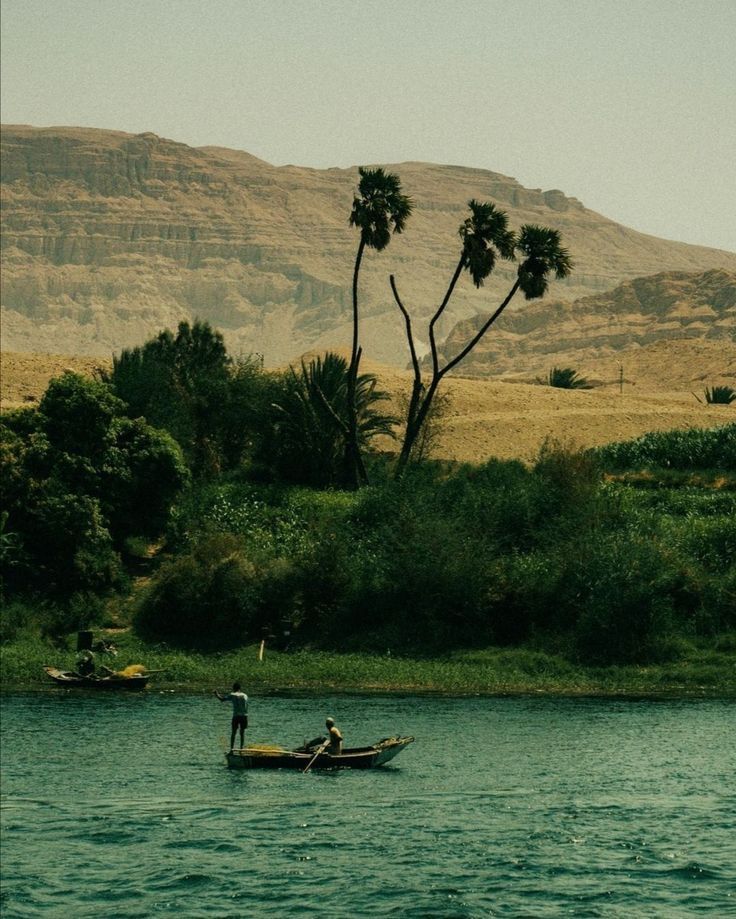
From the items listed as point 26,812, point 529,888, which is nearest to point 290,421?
point 26,812

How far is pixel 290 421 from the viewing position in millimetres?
65938

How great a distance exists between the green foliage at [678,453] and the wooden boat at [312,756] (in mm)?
34551

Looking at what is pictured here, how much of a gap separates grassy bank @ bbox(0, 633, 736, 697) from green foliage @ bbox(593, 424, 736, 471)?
786 inches

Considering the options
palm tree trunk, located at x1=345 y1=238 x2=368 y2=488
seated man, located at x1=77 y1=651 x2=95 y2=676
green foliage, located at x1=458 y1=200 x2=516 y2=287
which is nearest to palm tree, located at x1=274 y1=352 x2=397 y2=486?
palm tree trunk, located at x1=345 y1=238 x2=368 y2=488

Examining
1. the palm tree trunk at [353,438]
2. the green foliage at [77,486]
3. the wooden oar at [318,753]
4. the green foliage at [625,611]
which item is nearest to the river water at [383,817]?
the wooden oar at [318,753]

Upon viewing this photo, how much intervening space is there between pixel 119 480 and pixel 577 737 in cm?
2365

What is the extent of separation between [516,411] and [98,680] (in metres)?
48.4

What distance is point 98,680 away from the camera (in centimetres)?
4691

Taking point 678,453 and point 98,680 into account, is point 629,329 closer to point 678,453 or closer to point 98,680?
point 678,453

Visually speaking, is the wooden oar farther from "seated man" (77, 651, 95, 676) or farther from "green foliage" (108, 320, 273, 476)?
"green foliage" (108, 320, 273, 476)

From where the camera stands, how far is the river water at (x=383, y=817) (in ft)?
89.3

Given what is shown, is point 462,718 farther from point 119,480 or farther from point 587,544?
point 119,480

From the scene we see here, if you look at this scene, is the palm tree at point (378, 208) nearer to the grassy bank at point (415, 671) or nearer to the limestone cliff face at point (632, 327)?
the grassy bank at point (415, 671)

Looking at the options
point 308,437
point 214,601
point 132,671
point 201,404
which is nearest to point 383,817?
point 132,671
